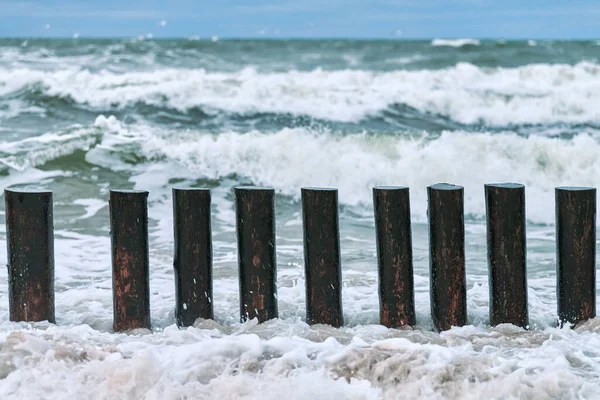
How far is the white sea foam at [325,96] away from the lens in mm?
17047

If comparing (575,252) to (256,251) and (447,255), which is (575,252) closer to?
(447,255)

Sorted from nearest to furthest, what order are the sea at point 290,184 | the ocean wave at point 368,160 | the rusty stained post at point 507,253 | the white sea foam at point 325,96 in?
the sea at point 290,184, the rusty stained post at point 507,253, the ocean wave at point 368,160, the white sea foam at point 325,96

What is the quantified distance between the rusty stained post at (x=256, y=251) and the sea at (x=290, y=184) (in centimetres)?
12

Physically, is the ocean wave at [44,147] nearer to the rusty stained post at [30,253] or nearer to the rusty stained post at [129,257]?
the rusty stained post at [30,253]

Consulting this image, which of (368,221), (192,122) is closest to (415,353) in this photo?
(368,221)

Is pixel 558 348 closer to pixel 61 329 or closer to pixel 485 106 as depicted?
pixel 61 329

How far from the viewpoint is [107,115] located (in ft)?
52.0

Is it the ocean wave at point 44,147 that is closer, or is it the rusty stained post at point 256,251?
the rusty stained post at point 256,251

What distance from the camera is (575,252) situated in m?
4.07

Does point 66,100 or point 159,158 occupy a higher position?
point 66,100

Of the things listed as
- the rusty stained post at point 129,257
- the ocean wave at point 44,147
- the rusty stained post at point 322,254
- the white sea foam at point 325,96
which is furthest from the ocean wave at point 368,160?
the rusty stained post at point 129,257

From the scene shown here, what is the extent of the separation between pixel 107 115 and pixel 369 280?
1114 cm

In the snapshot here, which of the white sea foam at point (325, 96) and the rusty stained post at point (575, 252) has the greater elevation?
the white sea foam at point (325, 96)

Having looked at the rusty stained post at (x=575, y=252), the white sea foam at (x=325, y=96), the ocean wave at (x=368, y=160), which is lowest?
the rusty stained post at (x=575, y=252)
